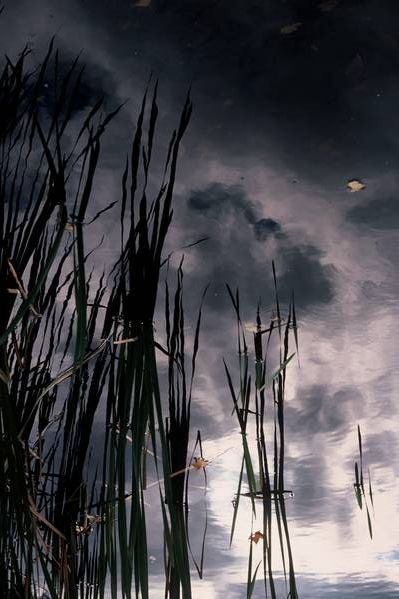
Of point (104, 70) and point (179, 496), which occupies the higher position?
point (104, 70)

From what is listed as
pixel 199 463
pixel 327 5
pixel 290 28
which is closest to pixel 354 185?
pixel 290 28

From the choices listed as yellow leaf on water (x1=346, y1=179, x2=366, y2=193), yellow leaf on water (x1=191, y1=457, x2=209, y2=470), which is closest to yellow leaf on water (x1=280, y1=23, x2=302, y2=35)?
yellow leaf on water (x1=346, y1=179, x2=366, y2=193)

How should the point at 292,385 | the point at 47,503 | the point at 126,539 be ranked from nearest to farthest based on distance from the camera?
the point at 126,539
the point at 47,503
the point at 292,385

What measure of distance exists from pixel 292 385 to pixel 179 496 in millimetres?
6530

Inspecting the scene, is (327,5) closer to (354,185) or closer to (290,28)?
(290,28)

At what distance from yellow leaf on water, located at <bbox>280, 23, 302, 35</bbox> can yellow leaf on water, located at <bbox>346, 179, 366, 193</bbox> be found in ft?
4.26

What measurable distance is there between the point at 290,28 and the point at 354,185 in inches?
57.4

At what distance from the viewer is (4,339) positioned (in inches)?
29.3

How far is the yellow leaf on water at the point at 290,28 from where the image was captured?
129 inches

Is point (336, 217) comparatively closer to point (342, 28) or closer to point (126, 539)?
point (342, 28)

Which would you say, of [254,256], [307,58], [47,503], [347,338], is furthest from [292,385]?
[47,503]

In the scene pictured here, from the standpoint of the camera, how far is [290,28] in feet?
10.8

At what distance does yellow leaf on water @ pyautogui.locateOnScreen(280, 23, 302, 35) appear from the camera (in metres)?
3.28

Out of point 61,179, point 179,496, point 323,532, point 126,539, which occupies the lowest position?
point 126,539
